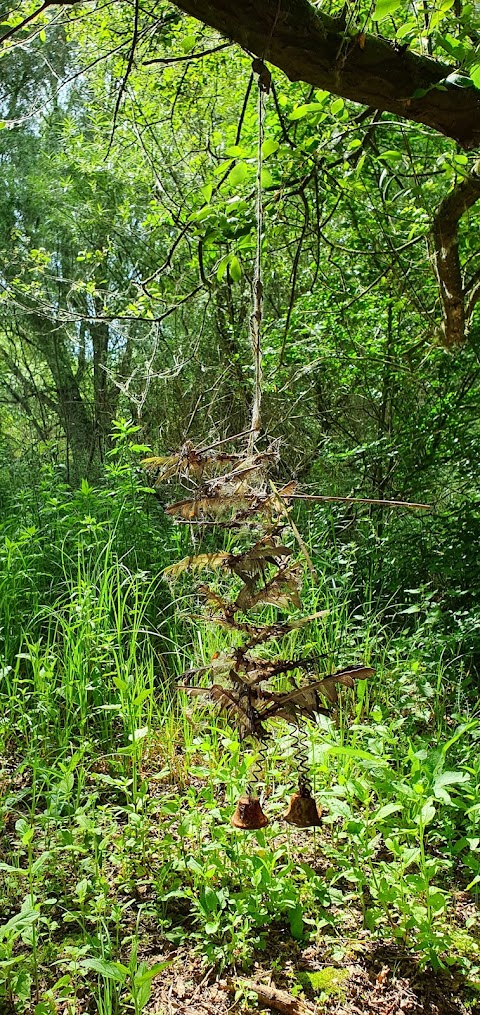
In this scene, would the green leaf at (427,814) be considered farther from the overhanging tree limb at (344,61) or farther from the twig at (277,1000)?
the overhanging tree limb at (344,61)

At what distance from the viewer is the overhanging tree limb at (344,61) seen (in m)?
1.25

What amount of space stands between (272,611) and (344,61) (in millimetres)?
2037

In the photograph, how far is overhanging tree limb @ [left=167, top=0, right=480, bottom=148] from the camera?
125 cm

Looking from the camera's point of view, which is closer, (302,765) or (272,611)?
(302,765)

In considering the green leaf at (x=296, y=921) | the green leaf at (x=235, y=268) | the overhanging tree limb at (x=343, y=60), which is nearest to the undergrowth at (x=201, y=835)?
the green leaf at (x=296, y=921)

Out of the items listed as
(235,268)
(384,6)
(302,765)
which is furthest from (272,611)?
(384,6)

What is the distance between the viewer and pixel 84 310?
649 cm

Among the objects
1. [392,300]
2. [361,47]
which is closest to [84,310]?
[392,300]

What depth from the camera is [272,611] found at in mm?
2895

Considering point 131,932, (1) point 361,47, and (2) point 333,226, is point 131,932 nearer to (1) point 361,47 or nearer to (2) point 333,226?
(1) point 361,47

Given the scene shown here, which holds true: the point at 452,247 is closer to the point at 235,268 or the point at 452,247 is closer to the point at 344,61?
the point at 235,268

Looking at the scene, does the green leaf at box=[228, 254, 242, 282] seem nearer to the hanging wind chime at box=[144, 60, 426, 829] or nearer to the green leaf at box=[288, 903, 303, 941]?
the hanging wind chime at box=[144, 60, 426, 829]

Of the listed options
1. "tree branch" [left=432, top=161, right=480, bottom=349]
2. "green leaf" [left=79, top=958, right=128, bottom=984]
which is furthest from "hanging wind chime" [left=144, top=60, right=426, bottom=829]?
"tree branch" [left=432, top=161, right=480, bottom=349]

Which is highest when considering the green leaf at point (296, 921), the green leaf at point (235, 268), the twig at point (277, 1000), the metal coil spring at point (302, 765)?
the green leaf at point (235, 268)
